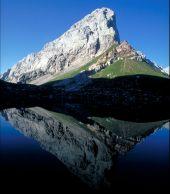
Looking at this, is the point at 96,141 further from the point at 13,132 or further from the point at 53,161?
the point at 13,132

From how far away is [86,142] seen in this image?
84500 mm

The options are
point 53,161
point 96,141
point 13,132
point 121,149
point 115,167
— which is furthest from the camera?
point 13,132

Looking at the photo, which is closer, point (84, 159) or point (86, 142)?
point (84, 159)

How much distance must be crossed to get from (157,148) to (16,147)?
35720 millimetres

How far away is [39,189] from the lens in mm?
44156

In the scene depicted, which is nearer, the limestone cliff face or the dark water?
the dark water

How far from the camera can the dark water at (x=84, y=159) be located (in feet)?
157

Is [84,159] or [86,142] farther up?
[86,142]

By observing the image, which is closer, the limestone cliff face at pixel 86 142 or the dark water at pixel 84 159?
the dark water at pixel 84 159

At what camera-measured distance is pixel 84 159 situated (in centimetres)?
6519

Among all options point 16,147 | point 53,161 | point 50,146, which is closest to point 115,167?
point 53,161

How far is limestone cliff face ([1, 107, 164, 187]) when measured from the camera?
58156 mm

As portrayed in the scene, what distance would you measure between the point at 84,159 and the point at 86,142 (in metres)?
19.3

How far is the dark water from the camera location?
157ft
